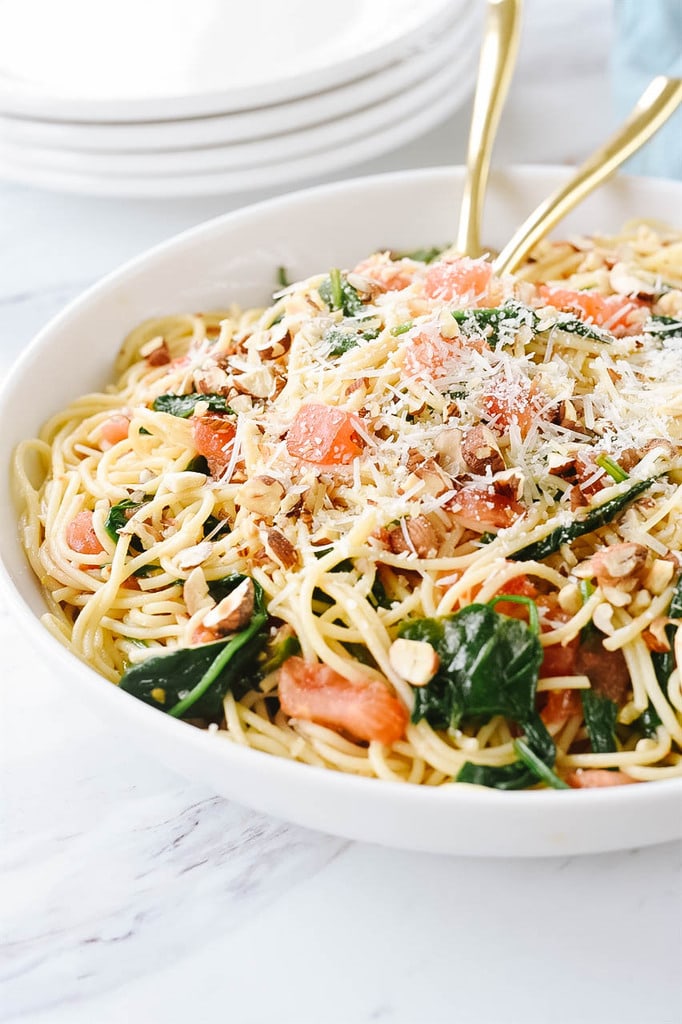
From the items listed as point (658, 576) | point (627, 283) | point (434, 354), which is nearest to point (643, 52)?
point (627, 283)

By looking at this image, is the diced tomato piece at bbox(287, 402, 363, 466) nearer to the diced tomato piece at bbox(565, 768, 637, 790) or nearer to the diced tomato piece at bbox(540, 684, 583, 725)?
the diced tomato piece at bbox(540, 684, 583, 725)

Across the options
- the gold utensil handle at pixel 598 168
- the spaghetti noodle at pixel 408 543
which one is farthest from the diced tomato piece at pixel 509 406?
the gold utensil handle at pixel 598 168

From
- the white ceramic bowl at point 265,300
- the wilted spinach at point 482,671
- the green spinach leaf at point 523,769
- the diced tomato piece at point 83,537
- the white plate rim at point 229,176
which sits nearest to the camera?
the white ceramic bowl at point 265,300

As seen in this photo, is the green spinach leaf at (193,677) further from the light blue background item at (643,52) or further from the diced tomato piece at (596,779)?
the light blue background item at (643,52)

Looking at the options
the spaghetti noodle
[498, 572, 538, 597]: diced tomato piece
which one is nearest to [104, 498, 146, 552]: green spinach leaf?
the spaghetti noodle

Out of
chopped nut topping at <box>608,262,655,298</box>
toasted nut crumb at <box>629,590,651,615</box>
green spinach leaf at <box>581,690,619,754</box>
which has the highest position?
chopped nut topping at <box>608,262,655,298</box>

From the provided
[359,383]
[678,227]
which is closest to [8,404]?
[359,383]
